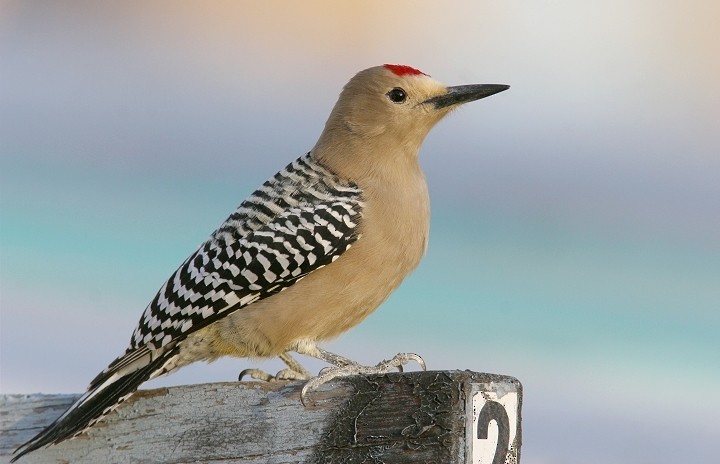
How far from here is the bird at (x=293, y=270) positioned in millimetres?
3918

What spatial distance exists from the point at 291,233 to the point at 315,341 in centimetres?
50

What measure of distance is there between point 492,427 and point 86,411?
5.07 ft

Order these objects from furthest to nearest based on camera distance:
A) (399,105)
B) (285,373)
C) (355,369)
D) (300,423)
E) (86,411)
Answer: (399,105) < (285,373) < (86,411) < (355,369) < (300,423)

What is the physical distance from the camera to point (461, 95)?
4.64 metres

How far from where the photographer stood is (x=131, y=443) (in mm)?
3166

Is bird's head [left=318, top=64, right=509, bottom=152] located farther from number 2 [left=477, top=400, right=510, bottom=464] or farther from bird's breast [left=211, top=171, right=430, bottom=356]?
number 2 [left=477, top=400, right=510, bottom=464]

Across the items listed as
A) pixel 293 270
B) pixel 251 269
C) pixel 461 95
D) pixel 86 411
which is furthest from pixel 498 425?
pixel 461 95

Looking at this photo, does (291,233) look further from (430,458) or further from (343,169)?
(430,458)

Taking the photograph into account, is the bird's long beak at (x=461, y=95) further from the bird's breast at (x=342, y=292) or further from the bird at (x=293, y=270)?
the bird's breast at (x=342, y=292)

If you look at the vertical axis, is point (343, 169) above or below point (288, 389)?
above

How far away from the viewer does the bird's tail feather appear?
3.19m

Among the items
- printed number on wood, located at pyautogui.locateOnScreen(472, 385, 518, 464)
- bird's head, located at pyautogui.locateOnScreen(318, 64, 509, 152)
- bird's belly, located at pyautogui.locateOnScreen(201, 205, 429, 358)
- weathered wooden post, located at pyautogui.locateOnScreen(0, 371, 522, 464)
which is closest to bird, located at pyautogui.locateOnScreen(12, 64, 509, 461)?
bird's belly, located at pyautogui.locateOnScreen(201, 205, 429, 358)

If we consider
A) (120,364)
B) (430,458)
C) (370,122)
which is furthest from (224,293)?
(430,458)

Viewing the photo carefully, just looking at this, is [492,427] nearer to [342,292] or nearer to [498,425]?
[498,425]
